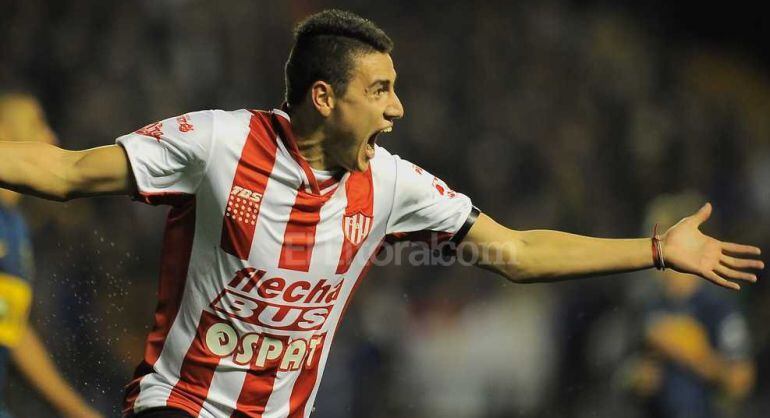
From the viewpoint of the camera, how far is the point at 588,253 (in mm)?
3314

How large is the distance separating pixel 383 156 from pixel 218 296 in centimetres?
69

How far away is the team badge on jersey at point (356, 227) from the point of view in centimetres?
319

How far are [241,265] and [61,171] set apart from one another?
0.59 meters

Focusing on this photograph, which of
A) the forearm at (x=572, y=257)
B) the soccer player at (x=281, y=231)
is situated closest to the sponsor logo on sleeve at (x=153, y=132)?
the soccer player at (x=281, y=231)

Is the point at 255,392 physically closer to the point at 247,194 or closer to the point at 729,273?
the point at 247,194

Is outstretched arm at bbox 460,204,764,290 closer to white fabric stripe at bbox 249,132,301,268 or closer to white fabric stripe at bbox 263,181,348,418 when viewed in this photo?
white fabric stripe at bbox 263,181,348,418

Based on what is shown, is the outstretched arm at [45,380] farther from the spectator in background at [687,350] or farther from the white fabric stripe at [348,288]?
the spectator in background at [687,350]

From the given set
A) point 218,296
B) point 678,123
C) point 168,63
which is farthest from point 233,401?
point 678,123

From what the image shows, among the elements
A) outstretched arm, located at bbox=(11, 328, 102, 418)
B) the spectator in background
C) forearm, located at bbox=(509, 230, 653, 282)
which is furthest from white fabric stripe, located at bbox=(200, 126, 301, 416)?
the spectator in background

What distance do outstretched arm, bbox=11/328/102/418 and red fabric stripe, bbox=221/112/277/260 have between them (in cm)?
225

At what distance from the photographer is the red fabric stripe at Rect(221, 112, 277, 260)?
3039 mm

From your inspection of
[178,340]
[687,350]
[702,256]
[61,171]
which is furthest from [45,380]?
[687,350]

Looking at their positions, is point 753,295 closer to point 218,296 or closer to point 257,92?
point 257,92

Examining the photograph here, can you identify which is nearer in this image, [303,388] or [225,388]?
[225,388]
